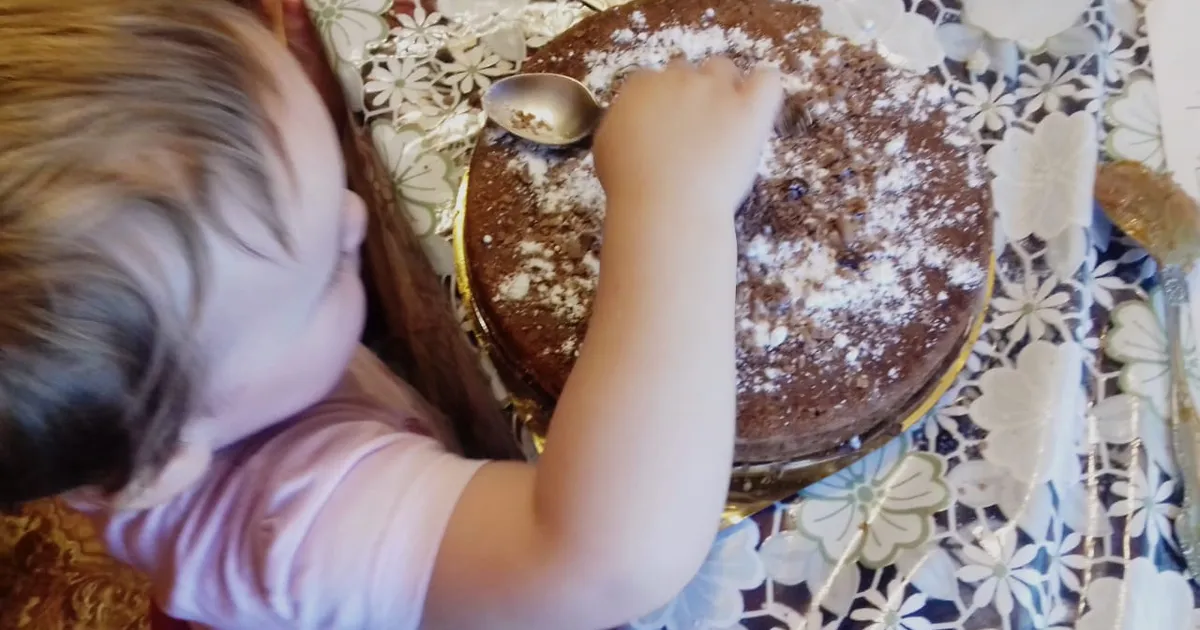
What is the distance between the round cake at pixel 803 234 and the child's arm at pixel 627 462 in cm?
13

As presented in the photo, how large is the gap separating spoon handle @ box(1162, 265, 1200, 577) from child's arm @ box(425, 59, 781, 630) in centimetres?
40

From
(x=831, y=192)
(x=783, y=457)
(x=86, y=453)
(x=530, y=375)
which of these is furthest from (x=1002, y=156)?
(x=86, y=453)

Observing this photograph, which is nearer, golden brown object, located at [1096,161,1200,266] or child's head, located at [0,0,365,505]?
child's head, located at [0,0,365,505]

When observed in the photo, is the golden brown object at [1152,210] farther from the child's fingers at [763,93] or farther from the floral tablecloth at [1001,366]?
the child's fingers at [763,93]

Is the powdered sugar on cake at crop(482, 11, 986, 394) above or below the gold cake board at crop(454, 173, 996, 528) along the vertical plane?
above

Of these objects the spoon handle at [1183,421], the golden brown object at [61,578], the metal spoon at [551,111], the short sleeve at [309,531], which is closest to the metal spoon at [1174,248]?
the spoon handle at [1183,421]

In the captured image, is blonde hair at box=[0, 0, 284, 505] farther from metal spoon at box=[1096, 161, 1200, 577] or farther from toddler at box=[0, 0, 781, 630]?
metal spoon at box=[1096, 161, 1200, 577]

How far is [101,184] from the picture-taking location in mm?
357

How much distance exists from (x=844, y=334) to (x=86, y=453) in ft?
1.51

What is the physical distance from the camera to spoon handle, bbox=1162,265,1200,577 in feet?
2.22

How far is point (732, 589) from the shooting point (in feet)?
2.19

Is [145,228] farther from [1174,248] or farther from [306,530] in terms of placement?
[1174,248]

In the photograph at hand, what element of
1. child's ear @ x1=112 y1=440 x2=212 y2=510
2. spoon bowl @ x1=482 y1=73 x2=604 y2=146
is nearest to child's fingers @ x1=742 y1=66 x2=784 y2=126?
spoon bowl @ x1=482 y1=73 x2=604 y2=146

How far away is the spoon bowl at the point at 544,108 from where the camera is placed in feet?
2.34
